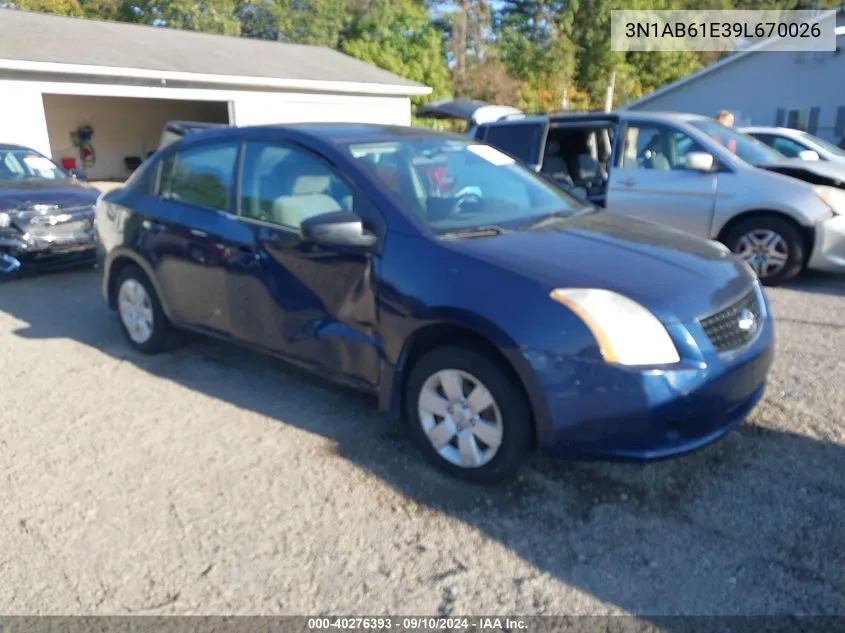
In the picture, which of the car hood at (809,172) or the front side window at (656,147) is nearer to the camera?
the car hood at (809,172)

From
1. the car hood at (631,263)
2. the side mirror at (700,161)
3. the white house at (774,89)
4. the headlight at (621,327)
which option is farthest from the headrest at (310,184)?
the white house at (774,89)

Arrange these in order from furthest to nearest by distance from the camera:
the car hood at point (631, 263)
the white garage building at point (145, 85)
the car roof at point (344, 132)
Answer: the white garage building at point (145, 85), the car roof at point (344, 132), the car hood at point (631, 263)

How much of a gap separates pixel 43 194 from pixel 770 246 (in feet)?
24.9

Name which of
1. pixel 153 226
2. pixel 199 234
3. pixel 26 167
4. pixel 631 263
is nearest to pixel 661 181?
pixel 631 263

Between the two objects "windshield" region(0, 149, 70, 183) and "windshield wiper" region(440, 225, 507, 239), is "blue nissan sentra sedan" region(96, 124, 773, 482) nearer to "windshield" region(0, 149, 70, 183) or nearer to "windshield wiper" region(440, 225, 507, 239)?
"windshield wiper" region(440, 225, 507, 239)

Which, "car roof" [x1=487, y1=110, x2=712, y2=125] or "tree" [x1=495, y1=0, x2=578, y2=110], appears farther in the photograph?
"tree" [x1=495, y1=0, x2=578, y2=110]

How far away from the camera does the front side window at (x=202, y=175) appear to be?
4.34 meters

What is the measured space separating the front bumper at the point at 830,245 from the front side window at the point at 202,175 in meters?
5.21

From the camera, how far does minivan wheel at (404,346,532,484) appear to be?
3.08m

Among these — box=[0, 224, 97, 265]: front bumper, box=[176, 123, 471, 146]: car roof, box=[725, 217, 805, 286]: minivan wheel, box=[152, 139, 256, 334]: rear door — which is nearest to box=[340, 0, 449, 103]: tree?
box=[0, 224, 97, 265]: front bumper

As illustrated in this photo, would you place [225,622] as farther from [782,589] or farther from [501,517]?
[782,589]

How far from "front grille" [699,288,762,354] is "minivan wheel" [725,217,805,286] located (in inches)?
142

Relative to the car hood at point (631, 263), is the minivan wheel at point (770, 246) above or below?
below

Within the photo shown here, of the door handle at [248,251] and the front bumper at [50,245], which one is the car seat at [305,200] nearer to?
the door handle at [248,251]
